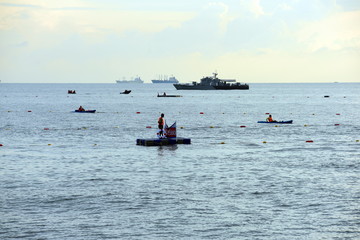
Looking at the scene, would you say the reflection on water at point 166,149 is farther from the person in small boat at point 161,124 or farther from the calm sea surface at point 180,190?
the person in small boat at point 161,124

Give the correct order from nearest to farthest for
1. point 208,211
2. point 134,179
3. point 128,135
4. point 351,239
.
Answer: point 351,239
point 208,211
point 134,179
point 128,135

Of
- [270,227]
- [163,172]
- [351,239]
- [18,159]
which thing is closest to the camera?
[351,239]

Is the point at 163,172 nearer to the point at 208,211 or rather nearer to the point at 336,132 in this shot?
the point at 208,211

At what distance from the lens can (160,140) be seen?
59469mm

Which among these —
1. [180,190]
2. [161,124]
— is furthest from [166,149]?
[180,190]

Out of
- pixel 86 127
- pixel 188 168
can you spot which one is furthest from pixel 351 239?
pixel 86 127

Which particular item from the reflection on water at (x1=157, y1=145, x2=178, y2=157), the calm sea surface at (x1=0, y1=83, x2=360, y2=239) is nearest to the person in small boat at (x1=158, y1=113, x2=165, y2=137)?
the reflection on water at (x1=157, y1=145, x2=178, y2=157)

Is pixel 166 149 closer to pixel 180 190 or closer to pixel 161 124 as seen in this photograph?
pixel 161 124

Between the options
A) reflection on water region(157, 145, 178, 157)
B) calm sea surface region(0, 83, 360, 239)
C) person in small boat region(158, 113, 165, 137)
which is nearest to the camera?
calm sea surface region(0, 83, 360, 239)

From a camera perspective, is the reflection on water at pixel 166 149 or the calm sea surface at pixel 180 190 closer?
the calm sea surface at pixel 180 190

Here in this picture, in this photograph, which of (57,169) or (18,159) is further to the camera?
(18,159)

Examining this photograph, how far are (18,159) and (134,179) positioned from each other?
1501 centimetres

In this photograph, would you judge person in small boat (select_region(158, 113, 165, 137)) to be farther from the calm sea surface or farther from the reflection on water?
the calm sea surface

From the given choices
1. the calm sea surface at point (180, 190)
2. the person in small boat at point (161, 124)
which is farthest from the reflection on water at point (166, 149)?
the person in small boat at point (161, 124)
